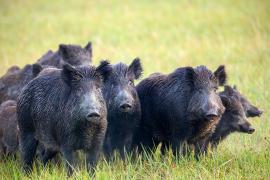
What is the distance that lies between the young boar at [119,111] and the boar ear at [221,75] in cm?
122

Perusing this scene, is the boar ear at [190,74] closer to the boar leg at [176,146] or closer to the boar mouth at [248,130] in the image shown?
the boar leg at [176,146]

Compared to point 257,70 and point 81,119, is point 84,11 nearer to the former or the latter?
point 257,70

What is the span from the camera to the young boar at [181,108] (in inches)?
349

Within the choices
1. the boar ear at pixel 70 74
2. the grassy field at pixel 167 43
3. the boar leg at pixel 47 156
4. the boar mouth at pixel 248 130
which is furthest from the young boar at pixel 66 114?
the boar mouth at pixel 248 130

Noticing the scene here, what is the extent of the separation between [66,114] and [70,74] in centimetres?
52

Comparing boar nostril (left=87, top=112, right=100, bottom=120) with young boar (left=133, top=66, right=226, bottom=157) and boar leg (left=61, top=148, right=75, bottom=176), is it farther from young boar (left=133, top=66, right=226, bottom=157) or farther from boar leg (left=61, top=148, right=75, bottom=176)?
young boar (left=133, top=66, right=226, bottom=157)

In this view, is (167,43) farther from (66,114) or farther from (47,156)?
(66,114)

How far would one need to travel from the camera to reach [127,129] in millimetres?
9477

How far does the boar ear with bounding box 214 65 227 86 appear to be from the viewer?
30.5ft

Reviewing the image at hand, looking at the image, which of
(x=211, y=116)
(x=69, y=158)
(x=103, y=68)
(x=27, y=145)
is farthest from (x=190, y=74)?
(x=27, y=145)

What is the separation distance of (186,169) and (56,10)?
64.3 feet

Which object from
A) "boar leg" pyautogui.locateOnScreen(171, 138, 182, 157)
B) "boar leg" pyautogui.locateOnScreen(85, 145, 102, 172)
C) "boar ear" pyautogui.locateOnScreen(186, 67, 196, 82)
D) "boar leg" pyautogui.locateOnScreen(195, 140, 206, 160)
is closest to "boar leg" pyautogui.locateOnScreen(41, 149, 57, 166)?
"boar leg" pyautogui.locateOnScreen(85, 145, 102, 172)

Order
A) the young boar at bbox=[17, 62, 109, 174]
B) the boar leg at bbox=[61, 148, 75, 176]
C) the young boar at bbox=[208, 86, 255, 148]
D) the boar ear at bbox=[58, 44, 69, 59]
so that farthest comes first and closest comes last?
1. the boar ear at bbox=[58, 44, 69, 59]
2. the young boar at bbox=[208, 86, 255, 148]
3. the boar leg at bbox=[61, 148, 75, 176]
4. the young boar at bbox=[17, 62, 109, 174]

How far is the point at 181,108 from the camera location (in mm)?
9086
